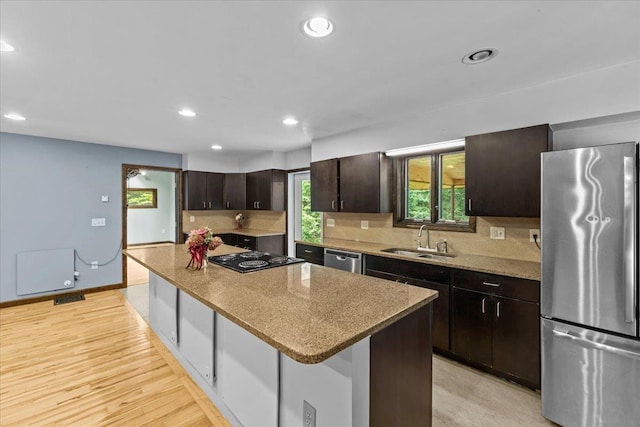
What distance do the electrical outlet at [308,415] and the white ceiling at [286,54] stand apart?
1.93 metres

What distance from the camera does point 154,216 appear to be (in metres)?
9.52

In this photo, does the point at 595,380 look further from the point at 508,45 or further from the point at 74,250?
the point at 74,250

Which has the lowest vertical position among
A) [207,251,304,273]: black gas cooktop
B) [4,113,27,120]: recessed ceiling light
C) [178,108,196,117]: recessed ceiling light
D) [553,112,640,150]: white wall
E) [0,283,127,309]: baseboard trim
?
[0,283,127,309]: baseboard trim

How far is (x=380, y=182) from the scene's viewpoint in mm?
3486

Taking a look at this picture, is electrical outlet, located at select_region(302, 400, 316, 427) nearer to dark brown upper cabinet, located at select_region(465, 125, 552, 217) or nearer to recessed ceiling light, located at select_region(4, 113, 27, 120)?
dark brown upper cabinet, located at select_region(465, 125, 552, 217)

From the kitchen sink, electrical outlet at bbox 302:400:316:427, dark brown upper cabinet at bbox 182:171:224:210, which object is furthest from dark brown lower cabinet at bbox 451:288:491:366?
dark brown upper cabinet at bbox 182:171:224:210

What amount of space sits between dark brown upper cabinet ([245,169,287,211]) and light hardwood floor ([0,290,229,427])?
2710 millimetres

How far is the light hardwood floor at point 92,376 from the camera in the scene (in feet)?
6.59

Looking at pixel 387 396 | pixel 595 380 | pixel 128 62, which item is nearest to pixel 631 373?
pixel 595 380

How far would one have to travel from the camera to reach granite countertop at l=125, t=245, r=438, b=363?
1.10 metres

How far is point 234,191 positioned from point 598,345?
223 inches

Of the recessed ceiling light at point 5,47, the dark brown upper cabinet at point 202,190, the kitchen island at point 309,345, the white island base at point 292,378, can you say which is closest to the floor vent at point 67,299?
the dark brown upper cabinet at point 202,190

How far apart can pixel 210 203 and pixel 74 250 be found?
223 cm

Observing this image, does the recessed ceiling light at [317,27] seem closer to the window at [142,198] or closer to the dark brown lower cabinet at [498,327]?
the dark brown lower cabinet at [498,327]
